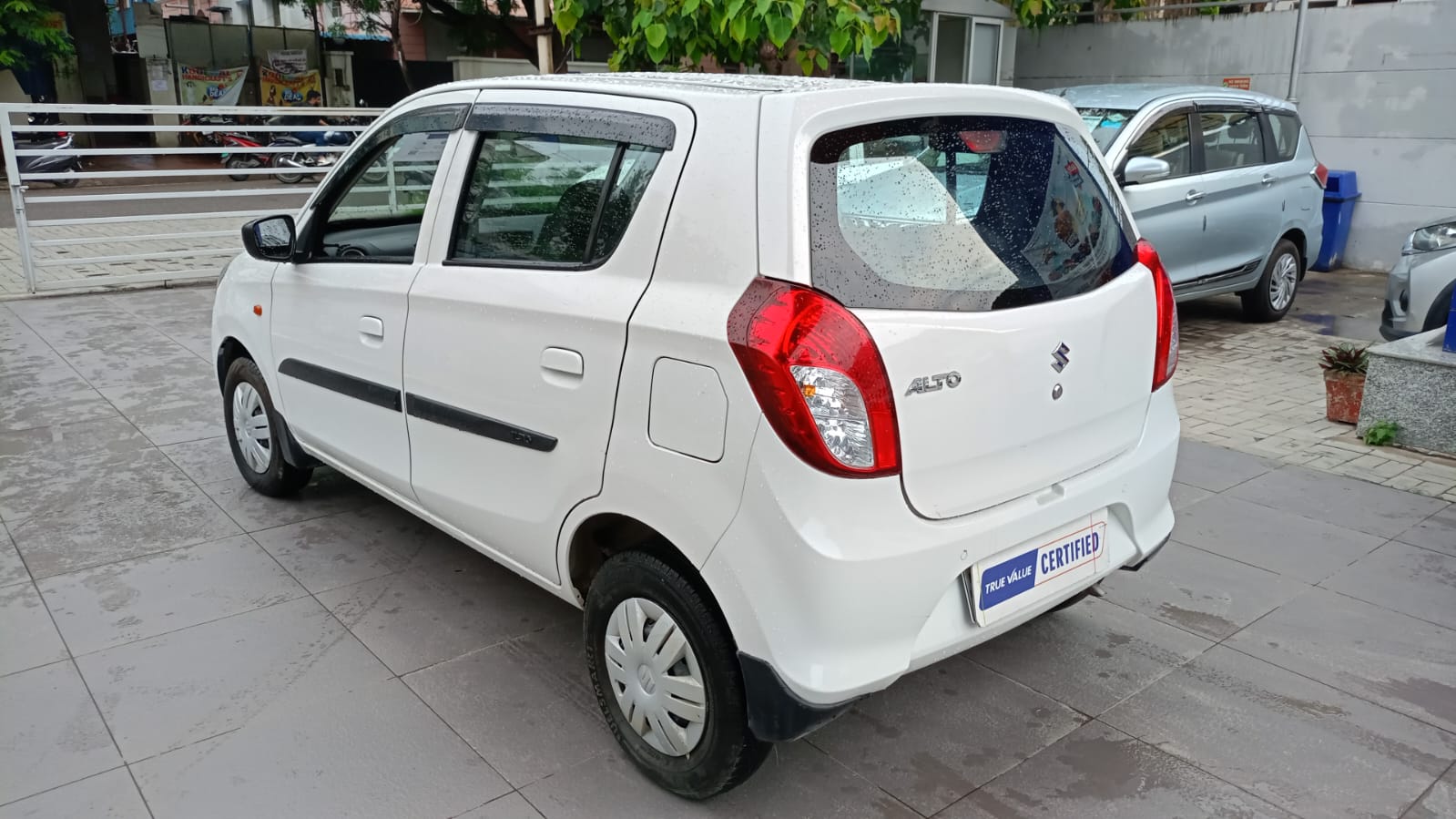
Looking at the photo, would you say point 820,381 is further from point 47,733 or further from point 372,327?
point 47,733

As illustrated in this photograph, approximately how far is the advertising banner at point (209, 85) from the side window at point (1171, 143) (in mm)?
20682

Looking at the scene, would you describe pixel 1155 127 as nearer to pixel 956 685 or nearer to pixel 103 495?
pixel 956 685

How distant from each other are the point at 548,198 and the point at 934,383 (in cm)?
125

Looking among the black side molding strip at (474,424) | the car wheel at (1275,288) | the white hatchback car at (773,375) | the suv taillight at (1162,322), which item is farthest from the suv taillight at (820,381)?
the car wheel at (1275,288)

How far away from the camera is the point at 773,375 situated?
2.31 metres

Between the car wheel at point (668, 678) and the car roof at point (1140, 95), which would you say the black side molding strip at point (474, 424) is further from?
the car roof at point (1140, 95)

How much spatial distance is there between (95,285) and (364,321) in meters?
7.47

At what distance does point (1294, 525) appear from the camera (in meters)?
4.57

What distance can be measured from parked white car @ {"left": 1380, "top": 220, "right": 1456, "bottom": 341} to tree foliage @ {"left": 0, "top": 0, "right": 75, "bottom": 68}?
2106 centimetres

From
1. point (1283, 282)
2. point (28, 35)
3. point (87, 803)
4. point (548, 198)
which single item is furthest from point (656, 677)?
point (28, 35)

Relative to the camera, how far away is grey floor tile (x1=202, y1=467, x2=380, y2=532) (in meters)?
4.59

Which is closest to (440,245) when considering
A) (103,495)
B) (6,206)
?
(103,495)

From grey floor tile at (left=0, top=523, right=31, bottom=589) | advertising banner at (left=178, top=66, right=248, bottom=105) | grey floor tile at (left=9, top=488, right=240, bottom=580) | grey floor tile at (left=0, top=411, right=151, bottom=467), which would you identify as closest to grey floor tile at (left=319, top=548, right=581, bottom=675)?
grey floor tile at (left=9, top=488, right=240, bottom=580)

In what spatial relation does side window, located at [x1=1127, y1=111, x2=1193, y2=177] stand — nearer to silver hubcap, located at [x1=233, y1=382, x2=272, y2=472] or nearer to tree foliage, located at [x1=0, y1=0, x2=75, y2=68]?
silver hubcap, located at [x1=233, y1=382, x2=272, y2=472]
